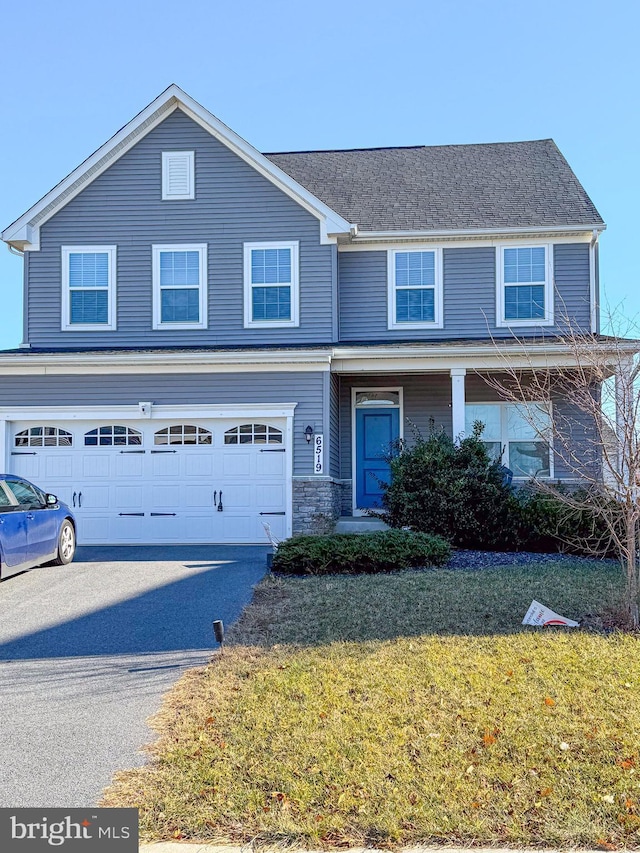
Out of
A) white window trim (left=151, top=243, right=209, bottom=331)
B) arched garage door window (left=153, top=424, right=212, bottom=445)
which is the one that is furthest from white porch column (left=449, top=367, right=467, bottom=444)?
white window trim (left=151, top=243, right=209, bottom=331)

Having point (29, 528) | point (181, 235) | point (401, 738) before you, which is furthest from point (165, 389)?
point (401, 738)

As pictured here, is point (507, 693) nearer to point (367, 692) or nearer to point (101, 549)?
point (367, 692)

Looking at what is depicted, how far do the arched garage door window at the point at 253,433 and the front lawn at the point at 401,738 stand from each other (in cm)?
691

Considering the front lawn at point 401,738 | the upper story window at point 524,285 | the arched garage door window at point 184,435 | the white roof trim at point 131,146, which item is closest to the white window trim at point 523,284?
the upper story window at point 524,285

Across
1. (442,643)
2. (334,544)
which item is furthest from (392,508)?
(442,643)

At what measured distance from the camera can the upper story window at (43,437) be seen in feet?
48.6

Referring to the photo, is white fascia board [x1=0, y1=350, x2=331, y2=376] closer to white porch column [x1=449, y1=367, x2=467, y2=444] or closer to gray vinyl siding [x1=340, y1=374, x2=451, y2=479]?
white porch column [x1=449, y1=367, x2=467, y2=444]

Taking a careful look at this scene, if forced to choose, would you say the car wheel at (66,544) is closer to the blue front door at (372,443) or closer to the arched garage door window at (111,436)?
the arched garage door window at (111,436)

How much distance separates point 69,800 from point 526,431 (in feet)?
44.5

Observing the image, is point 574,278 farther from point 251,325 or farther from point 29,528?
point 29,528

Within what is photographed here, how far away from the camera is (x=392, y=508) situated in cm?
1316

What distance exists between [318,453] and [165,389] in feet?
10.1

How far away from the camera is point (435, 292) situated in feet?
53.5

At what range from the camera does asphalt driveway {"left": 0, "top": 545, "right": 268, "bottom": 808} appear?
178 inches
